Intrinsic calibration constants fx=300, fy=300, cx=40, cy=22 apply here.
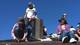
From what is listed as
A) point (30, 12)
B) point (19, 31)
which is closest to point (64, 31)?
point (19, 31)

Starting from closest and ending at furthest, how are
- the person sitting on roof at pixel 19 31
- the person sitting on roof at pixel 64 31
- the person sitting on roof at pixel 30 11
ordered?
1. the person sitting on roof at pixel 64 31
2. the person sitting on roof at pixel 19 31
3. the person sitting on roof at pixel 30 11

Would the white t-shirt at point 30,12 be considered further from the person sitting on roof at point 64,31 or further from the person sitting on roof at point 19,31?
the person sitting on roof at point 64,31

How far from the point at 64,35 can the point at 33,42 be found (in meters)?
1.63

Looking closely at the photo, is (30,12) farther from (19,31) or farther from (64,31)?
(64,31)

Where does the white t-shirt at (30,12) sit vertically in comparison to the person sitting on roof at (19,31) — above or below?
above

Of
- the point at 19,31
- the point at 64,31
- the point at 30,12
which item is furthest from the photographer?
the point at 30,12

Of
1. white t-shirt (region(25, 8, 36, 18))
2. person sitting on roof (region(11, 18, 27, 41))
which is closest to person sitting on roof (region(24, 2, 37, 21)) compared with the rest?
white t-shirt (region(25, 8, 36, 18))

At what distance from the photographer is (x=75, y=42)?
1421 centimetres

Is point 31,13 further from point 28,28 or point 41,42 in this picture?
point 41,42

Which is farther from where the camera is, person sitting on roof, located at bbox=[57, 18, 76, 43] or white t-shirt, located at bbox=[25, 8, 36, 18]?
white t-shirt, located at bbox=[25, 8, 36, 18]

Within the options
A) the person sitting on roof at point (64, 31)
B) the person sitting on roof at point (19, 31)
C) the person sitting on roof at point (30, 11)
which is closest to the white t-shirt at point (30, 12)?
the person sitting on roof at point (30, 11)

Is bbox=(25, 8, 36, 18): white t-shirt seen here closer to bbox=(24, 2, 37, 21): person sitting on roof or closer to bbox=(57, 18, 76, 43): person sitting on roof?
bbox=(24, 2, 37, 21): person sitting on roof

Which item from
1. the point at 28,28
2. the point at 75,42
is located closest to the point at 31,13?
the point at 28,28

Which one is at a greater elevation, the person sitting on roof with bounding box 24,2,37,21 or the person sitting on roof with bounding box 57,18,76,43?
the person sitting on roof with bounding box 24,2,37,21
